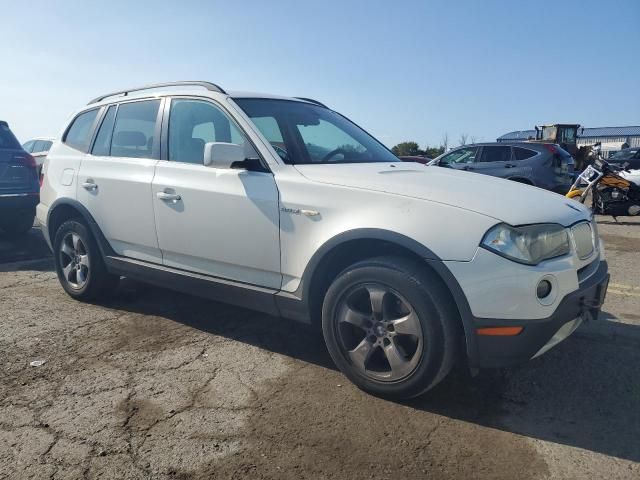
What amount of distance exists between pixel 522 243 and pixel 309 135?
5.87 feet

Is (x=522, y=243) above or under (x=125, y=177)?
under

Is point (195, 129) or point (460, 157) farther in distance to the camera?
point (460, 157)

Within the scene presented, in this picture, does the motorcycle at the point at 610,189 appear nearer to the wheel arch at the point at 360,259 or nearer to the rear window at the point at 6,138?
the wheel arch at the point at 360,259

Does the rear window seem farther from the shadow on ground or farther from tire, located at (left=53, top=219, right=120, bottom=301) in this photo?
the shadow on ground

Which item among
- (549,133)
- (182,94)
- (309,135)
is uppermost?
(549,133)

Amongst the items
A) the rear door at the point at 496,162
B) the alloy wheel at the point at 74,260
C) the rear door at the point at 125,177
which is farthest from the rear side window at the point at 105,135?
the rear door at the point at 496,162

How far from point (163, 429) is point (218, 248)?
50.1 inches

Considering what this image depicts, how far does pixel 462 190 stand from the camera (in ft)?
9.66

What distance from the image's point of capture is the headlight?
257cm

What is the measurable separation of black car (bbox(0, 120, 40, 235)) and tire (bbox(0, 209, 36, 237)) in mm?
192

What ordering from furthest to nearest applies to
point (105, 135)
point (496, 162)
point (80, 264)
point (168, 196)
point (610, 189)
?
point (496, 162) → point (610, 189) → point (80, 264) → point (105, 135) → point (168, 196)

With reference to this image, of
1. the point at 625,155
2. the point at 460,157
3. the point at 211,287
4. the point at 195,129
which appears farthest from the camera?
the point at 625,155

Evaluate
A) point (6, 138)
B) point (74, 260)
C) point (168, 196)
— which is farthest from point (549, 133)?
point (168, 196)

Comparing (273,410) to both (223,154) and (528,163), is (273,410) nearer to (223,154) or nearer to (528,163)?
(223,154)
